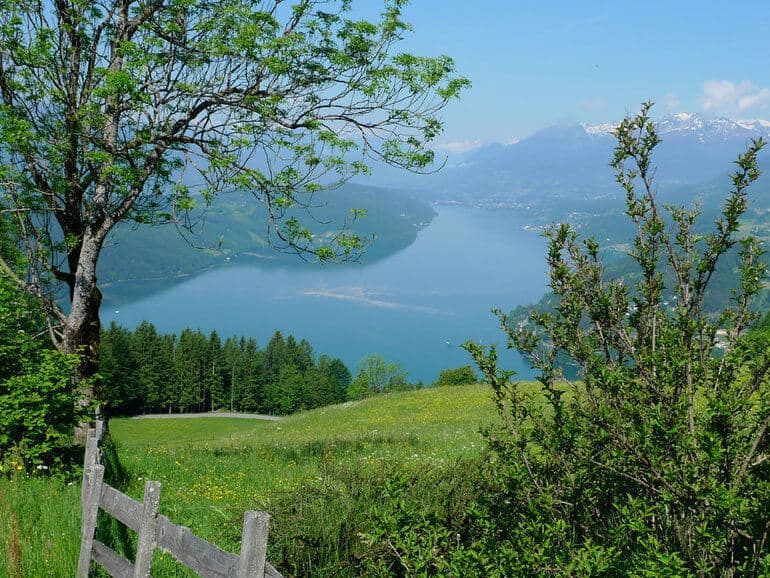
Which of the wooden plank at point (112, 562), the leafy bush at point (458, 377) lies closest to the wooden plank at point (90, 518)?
the wooden plank at point (112, 562)

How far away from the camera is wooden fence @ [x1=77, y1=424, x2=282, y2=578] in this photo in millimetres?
4625

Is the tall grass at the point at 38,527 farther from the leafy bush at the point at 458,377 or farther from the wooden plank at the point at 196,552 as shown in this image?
the leafy bush at the point at 458,377

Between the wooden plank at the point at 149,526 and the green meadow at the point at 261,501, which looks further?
the green meadow at the point at 261,501

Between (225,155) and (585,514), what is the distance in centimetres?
1048

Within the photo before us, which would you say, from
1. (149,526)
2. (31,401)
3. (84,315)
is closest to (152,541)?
(149,526)

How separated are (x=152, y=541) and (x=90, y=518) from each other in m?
1.41

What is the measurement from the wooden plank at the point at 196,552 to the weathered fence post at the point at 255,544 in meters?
0.17

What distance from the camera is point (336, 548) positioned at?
22.9ft

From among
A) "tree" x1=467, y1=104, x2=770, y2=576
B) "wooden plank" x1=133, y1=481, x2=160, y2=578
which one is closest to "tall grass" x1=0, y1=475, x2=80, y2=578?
"wooden plank" x1=133, y1=481, x2=160, y2=578

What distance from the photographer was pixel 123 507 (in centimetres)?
627

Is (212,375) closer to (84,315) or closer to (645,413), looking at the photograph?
(84,315)

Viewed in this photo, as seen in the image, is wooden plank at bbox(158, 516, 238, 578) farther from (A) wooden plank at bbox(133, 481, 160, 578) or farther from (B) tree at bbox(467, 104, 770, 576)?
(B) tree at bbox(467, 104, 770, 576)

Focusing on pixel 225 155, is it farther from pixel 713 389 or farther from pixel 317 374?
pixel 317 374

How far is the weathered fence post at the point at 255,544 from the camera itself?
4.60m
